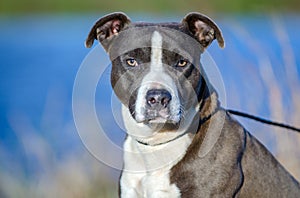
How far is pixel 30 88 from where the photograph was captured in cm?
1411

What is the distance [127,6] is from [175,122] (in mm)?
12186

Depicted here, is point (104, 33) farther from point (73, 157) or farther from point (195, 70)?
point (73, 157)

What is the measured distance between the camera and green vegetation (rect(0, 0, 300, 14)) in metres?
16.5

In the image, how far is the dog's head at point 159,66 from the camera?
17.4 feet

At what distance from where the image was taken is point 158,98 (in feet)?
17.2

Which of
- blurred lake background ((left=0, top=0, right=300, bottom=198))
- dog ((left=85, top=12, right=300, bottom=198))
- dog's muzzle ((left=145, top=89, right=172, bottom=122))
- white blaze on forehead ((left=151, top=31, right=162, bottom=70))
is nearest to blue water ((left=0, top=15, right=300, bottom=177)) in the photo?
blurred lake background ((left=0, top=0, right=300, bottom=198))

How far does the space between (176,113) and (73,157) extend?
360 centimetres

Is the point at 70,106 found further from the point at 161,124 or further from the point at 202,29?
the point at 161,124

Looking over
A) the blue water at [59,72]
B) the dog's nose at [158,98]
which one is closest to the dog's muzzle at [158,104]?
the dog's nose at [158,98]

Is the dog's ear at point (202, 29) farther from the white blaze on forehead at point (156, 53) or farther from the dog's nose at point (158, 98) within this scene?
the dog's nose at point (158, 98)

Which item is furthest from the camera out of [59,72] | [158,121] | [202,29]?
[59,72]

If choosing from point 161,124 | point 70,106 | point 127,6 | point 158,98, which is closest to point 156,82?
point 158,98

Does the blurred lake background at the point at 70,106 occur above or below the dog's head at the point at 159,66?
below

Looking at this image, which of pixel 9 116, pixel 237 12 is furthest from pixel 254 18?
pixel 9 116
